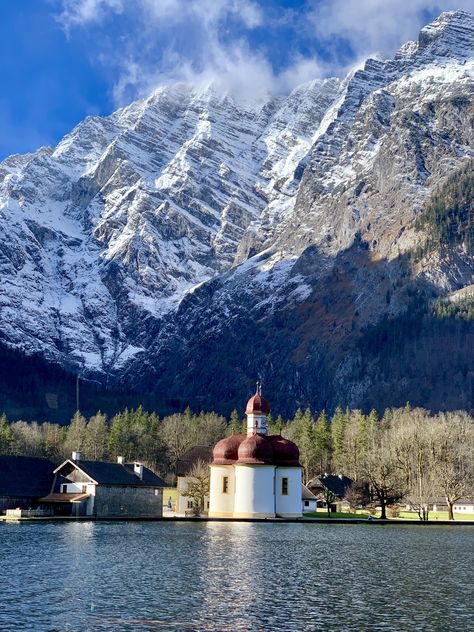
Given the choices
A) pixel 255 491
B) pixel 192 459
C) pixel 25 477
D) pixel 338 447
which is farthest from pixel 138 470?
pixel 338 447

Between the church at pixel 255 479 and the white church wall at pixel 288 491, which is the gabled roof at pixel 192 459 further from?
the white church wall at pixel 288 491

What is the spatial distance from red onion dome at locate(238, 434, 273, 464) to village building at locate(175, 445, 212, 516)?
1549 cm

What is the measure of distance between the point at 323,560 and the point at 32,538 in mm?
30325

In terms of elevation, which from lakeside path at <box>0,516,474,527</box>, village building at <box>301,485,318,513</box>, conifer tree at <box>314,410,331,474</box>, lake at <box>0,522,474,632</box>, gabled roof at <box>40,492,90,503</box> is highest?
conifer tree at <box>314,410,331,474</box>

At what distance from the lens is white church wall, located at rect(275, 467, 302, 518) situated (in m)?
143

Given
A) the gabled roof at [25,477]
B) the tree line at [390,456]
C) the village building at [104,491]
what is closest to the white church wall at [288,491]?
the tree line at [390,456]

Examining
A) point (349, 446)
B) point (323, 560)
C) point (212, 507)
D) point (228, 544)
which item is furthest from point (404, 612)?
point (349, 446)

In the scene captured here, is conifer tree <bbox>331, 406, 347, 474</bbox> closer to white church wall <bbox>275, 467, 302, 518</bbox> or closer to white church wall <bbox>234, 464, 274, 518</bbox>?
white church wall <bbox>275, 467, 302, 518</bbox>

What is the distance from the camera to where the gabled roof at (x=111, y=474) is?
456ft

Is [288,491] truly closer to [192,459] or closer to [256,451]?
[256,451]

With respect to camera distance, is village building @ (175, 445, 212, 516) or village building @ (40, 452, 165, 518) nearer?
village building @ (40, 452, 165, 518)

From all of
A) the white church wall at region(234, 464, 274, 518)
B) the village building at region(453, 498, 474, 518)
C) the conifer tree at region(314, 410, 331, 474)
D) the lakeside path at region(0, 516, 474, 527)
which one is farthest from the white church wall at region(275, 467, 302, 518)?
the village building at region(453, 498, 474, 518)

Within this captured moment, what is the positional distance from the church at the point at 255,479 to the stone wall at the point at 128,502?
7976 mm

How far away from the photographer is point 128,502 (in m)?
142
